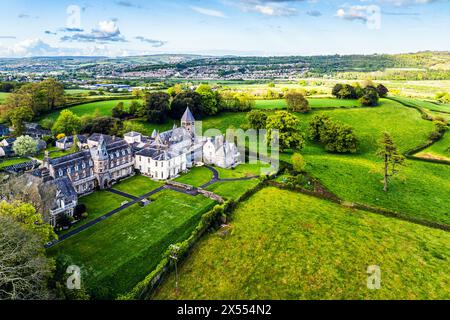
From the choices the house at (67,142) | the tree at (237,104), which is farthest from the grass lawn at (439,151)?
the house at (67,142)

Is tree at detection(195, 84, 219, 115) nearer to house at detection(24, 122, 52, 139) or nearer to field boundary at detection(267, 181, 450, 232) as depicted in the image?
house at detection(24, 122, 52, 139)

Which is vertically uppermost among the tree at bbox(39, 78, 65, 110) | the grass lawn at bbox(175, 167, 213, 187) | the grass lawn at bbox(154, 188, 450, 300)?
the tree at bbox(39, 78, 65, 110)

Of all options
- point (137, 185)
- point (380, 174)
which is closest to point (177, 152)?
point (137, 185)

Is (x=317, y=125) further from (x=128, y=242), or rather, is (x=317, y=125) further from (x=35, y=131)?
(x=35, y=131)

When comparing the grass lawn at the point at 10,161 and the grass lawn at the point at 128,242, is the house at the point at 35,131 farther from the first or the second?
the grass lawn at the point at 128,242

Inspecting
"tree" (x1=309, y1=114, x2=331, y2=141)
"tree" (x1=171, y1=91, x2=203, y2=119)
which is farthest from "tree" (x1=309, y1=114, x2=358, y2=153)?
"tree" (x1=171, y1=91, x2=203, y2=119)
